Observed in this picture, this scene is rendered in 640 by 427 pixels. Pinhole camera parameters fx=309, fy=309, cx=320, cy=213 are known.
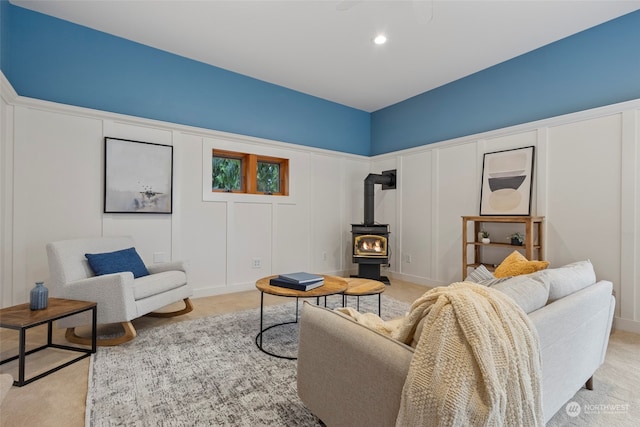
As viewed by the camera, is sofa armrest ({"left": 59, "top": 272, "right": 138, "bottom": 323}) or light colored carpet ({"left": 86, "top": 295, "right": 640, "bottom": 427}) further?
sofa armrest ({"left": 59, "top": 272, "right": 138, "bottom": 323})

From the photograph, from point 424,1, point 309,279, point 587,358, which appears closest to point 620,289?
point 587,358

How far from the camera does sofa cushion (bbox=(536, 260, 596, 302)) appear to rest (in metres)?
1.56

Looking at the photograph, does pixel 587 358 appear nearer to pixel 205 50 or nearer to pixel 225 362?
pixel 225 362

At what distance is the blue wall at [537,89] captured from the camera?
311cm

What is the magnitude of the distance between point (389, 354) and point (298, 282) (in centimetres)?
139

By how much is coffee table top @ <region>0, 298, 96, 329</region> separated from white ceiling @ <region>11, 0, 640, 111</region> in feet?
8.90

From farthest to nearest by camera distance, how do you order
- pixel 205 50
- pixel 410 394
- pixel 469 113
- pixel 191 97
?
pixel 469 113
pixel 191 97
pixel 205 50
pixel 410 394

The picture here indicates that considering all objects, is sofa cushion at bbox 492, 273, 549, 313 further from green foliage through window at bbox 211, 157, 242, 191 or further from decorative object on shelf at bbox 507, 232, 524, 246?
green foliage through window at bbox 211, 157, 242, 191

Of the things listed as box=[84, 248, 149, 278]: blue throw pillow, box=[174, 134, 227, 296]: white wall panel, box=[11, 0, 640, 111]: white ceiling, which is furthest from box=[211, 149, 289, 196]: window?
box=[84, 248, 149, 278]: blue throw pillow

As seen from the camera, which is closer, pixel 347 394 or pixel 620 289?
pixel 347 394

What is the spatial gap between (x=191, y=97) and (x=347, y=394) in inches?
156

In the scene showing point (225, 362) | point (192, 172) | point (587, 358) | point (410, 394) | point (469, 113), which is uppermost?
point (469, 113)

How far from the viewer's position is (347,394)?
1.25 metres

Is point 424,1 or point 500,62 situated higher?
point 500,62
